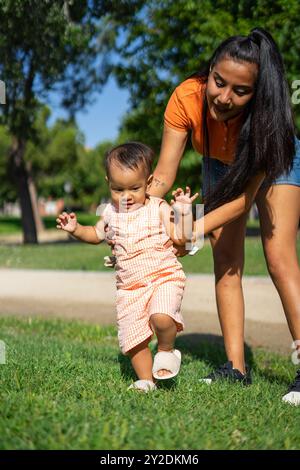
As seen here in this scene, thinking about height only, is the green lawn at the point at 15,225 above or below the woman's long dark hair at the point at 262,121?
below

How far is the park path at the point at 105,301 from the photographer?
20.4 feet

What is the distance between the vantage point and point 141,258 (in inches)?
128

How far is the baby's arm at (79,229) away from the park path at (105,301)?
2419 millimetres

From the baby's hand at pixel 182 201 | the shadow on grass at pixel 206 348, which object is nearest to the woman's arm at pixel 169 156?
the baby's hand at pixel 182 201

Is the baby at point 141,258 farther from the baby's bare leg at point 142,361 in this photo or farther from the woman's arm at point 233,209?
the woman's arm at point 233,209

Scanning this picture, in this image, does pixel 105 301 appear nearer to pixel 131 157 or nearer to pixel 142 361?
pixel 142 361

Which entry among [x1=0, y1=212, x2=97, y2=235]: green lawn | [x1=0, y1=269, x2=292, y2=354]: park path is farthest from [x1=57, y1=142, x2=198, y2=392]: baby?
[x1=0, y1=212, x2=97, y2=235]: green lawn

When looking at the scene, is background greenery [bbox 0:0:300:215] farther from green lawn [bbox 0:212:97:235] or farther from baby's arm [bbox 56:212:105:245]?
green lawn [bbox 0:212:97:235]

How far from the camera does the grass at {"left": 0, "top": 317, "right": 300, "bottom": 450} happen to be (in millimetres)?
2197

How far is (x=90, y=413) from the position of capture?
2418 millimetres

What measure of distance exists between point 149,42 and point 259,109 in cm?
1550

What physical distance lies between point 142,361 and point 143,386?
0.16m

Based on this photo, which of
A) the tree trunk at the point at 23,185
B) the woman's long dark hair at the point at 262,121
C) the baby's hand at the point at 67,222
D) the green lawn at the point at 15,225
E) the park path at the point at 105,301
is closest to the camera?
the woman's long dark hair at the point at 262,121

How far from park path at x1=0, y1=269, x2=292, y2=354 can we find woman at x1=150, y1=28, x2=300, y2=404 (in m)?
1.66
